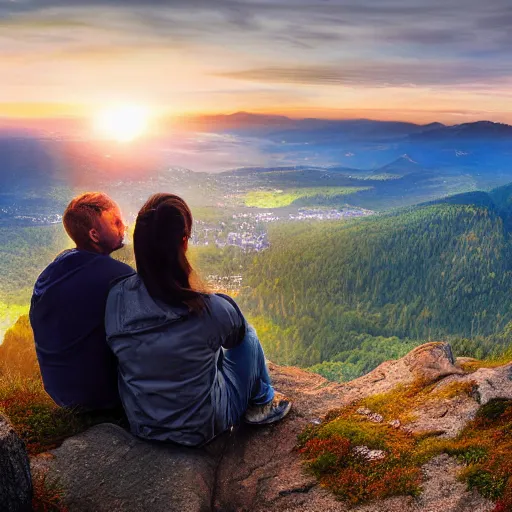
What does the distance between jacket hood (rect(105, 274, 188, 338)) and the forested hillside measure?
9216 cm

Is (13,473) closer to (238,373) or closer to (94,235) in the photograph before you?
(94,235)

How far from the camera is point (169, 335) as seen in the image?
6.12 m

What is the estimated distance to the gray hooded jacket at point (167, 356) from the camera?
20.1 ft

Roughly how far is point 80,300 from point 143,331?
1053mm

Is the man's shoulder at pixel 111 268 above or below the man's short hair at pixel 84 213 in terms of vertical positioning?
below

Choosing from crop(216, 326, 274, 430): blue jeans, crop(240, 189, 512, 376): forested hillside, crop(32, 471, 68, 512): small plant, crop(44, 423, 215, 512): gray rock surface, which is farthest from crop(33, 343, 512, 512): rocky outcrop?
crop(240, 189, 512, 376): forested hillside

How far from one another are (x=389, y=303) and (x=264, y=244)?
178 feet

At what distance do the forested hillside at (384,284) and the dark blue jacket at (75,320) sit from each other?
300ft

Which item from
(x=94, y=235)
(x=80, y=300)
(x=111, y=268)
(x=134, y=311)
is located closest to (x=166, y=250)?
(x=134, y=311)

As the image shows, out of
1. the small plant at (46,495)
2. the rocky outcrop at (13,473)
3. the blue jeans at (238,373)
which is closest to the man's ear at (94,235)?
the blue jeans at (238,373)

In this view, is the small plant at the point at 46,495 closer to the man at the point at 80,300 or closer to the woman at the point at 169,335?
the woman at the point at 169,335

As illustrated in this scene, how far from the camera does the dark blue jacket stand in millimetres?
6586

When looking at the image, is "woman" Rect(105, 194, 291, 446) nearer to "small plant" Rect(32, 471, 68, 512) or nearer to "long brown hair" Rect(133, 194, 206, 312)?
"long brown hair" Rect(133, 194, 206, 312)

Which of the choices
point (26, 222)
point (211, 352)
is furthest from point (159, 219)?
point (26, 222)
